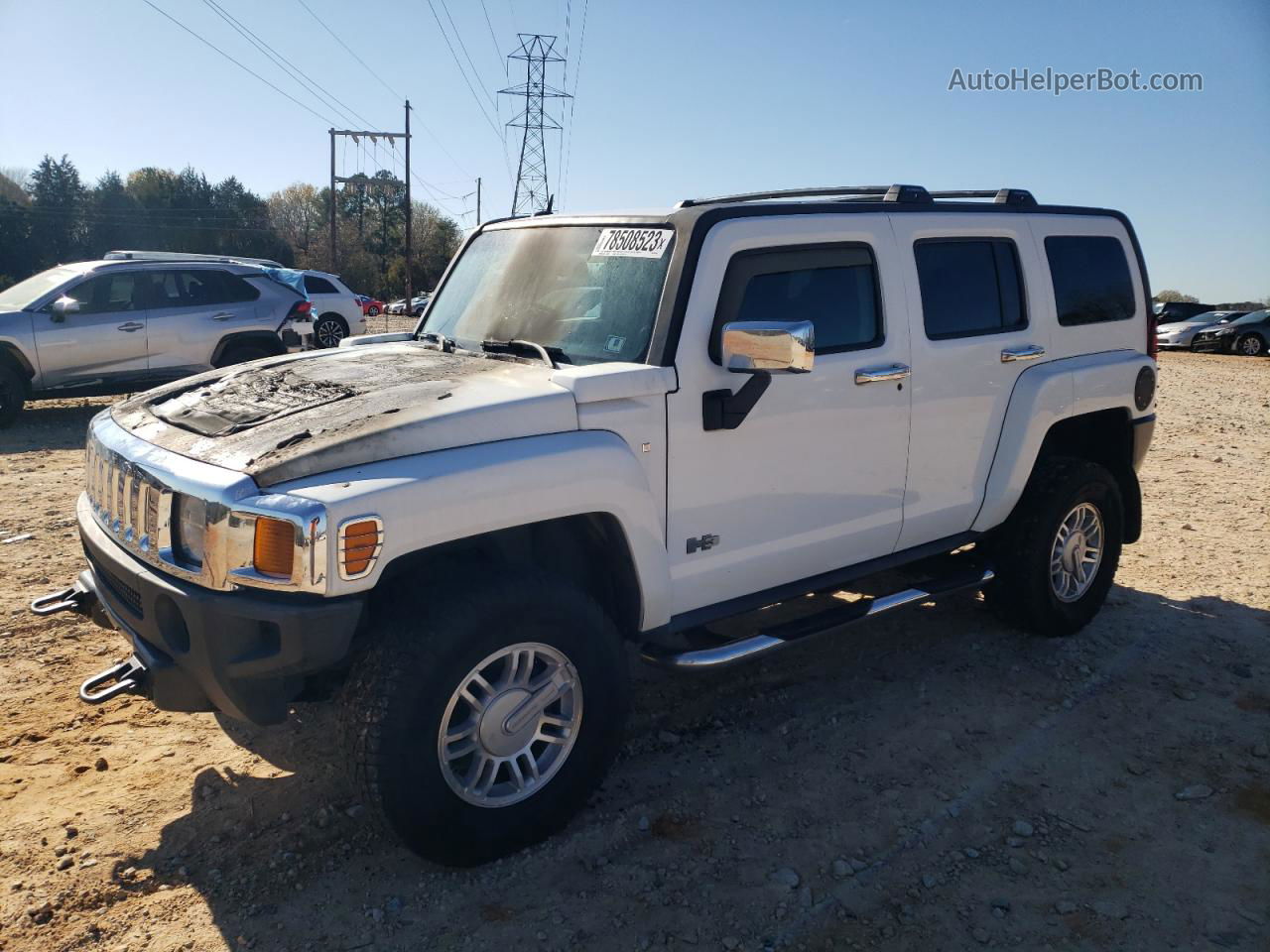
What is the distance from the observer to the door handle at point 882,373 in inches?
156

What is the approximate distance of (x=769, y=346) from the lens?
317cm

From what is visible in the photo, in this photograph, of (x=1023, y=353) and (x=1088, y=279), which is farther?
(x=1088, y=279)

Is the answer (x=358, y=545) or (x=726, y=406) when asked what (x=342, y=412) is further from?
(x=726, y=406)

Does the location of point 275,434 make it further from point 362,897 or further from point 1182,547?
point 1182,547

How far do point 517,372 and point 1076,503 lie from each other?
3099 mm

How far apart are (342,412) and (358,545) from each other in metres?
0.66

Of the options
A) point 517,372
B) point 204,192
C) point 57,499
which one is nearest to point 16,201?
point 204,192

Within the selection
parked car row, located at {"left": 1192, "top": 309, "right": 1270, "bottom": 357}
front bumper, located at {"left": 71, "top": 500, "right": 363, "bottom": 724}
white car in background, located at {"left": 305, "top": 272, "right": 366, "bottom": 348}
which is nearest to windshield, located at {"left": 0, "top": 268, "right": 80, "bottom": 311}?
white car in background, located at {"left": 305, "top": 272, "right": 366, "bottom": 348}

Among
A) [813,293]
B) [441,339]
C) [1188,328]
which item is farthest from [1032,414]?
[1188,328]

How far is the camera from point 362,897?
3.03 m

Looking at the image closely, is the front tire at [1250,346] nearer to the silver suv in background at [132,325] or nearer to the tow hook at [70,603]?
the silver suv in background at [132,325]

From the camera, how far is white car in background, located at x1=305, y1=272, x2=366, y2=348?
19203 millimetres

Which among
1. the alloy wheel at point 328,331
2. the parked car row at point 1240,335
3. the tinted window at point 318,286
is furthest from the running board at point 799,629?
the parked car row at point 1240,335

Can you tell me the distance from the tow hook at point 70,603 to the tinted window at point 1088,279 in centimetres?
458
